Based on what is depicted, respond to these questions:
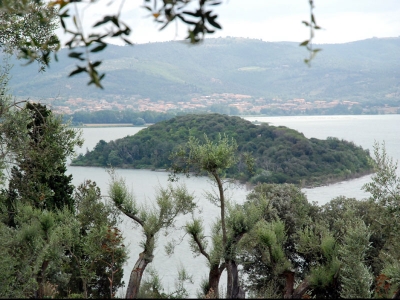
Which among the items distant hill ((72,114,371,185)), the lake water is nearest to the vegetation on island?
the lake water

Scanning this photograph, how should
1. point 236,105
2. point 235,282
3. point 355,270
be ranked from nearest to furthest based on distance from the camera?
1. point 355,270
2. point 235,282
3. point 236,105

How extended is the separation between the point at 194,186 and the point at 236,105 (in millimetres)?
39586

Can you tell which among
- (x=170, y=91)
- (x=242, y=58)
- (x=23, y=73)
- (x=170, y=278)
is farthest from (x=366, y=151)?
(x=242, y=58)

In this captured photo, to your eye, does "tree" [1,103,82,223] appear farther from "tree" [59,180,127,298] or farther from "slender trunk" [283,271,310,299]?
"slender trunk" [283,271,310,299]

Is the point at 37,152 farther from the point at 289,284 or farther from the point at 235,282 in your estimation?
the point at 289,284

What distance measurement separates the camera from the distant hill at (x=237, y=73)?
71.1 meters

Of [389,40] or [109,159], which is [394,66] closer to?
[389,40]

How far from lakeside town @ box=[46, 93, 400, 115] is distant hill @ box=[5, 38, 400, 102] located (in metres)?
3.04

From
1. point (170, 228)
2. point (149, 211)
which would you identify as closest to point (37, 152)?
point (149, 211)

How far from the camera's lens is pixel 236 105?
68.9 meters

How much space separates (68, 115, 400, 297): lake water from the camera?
726 inches

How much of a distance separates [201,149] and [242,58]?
92516 millimetres

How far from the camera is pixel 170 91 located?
7931 centimetres

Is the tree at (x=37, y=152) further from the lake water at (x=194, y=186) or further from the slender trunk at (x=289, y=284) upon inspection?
the slender trunk at (x=289, y=284)
